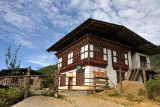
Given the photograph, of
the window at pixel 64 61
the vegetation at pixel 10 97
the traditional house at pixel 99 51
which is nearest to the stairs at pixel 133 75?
the traditional house at pixel 99 51

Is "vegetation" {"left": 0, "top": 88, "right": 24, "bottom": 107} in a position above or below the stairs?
below

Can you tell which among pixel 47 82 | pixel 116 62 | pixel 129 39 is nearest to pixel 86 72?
pixel 116 62

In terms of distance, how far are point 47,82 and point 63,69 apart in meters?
7.11

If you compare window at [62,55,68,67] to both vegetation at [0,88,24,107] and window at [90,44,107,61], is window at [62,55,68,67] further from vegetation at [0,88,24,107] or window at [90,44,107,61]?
vegetation at [0,88,24,107]

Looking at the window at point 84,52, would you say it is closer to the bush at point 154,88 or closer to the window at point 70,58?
the window at point 70,58

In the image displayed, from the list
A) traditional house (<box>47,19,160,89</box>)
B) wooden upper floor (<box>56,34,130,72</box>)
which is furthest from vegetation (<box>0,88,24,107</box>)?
wooden upper floor (<box>56,34,130,72</box>)

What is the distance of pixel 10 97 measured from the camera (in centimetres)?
805

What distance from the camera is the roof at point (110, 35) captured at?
52.3 feet

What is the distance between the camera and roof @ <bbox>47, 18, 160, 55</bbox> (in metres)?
16.0

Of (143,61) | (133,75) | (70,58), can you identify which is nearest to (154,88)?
(133,75)

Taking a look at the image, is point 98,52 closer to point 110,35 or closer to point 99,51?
point 99,51

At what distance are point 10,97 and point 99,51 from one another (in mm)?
11283

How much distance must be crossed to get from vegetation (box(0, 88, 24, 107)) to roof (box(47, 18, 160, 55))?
9.83 metres

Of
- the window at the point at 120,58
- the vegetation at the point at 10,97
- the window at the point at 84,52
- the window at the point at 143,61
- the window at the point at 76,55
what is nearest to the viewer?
the vegetation at the point at 10,97
